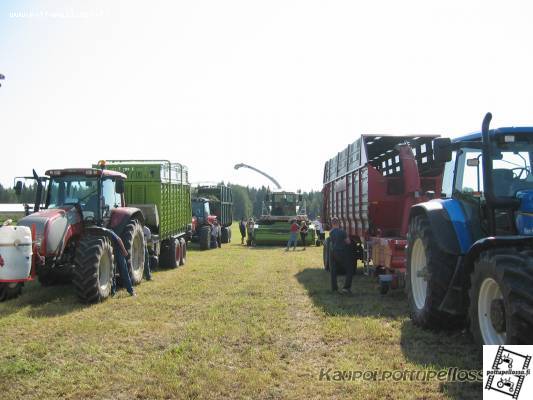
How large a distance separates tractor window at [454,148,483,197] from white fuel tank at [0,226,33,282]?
6.12 meters

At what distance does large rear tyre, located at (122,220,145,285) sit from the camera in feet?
34.3

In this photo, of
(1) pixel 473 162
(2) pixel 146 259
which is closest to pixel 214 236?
(2) pixel 146 259

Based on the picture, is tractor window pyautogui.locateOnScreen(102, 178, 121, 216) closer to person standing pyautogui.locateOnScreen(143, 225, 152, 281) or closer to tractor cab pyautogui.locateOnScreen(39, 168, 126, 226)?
tractor cab pyautogui.locateOnScreen(39, 168, 126, 226)

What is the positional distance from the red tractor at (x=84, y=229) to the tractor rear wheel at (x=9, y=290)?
39 cm

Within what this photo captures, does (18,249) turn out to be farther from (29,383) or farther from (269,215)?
(269,215)

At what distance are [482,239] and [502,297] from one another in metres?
0.61

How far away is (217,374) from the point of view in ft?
16.2

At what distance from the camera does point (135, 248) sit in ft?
37.1

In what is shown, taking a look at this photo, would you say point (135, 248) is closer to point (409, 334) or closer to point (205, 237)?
point (409, 334)

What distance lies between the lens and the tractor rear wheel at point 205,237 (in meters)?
22.0

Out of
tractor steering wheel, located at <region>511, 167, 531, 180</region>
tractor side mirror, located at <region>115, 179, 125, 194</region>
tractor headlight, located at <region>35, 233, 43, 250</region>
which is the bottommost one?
tractor headlight, located at <region>35, 233, 43, 250</region>

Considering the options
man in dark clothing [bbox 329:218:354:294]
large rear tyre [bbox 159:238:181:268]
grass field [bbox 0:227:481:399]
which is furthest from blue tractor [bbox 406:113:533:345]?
large rear tyre [bbox 159:238:181:268]

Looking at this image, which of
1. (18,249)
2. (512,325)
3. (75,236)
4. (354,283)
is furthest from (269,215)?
(512,325)

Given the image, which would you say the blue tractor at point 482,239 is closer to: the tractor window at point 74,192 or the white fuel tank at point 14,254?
the white fuel tank at point 14,254
